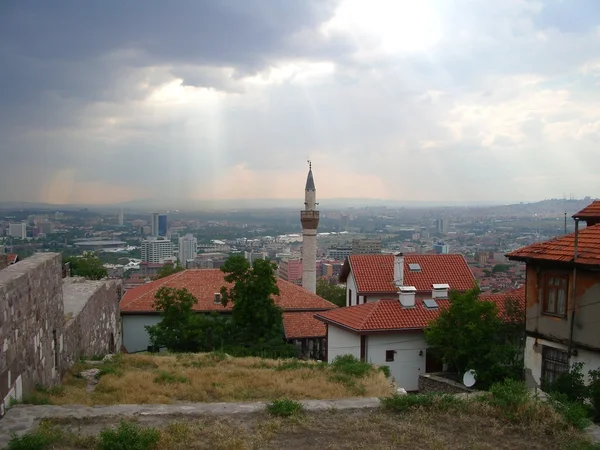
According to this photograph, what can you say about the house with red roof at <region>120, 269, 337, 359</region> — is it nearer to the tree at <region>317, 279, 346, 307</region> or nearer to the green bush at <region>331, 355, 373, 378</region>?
the tree at <region>317, 279, 346, 307</region>

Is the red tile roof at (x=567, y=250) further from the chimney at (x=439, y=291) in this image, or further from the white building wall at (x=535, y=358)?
the chimney at (x=439, y=291)

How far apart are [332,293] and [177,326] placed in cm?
2148

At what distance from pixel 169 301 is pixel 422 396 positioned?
15529mm

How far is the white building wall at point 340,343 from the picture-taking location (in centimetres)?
1948

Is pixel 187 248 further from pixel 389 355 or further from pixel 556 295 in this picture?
pixel 556 295

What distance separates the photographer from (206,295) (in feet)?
96.7

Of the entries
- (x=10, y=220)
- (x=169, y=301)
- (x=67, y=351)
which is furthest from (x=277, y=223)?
(x=67, y=351)

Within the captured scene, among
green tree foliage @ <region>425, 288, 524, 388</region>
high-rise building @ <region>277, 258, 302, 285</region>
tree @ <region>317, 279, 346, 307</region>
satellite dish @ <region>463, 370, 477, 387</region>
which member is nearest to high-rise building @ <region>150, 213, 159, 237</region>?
high-rise building @ <region>277, 258, 302, 285</region>

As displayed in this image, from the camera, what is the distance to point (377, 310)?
20.2 meters

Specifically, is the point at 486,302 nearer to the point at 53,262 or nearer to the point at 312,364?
the point at 312,364

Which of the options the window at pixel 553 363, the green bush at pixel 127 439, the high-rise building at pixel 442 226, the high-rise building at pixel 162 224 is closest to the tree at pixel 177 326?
the window at pixel 553 363

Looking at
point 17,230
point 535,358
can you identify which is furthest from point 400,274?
point 17,230

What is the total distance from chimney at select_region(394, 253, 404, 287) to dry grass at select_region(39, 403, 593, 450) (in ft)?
56.6

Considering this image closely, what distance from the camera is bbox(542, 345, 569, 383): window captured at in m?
13.7
